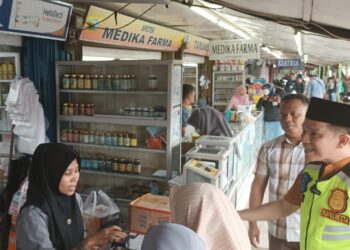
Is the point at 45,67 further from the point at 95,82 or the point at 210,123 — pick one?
the point at 210,123

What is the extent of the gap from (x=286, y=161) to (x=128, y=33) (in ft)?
13.5

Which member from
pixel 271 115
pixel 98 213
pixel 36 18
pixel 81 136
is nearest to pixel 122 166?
pixel 81 136

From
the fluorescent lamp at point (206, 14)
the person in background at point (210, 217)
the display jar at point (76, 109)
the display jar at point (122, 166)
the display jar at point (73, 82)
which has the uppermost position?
the fluorescent lamp at point (206, 14)

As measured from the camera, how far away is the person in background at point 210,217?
1469mm

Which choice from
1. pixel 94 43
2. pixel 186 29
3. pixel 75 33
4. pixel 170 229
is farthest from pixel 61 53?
pixel 170 229

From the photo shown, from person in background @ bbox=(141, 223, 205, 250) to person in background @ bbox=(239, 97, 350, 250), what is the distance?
777 millimetres

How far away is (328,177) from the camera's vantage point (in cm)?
173

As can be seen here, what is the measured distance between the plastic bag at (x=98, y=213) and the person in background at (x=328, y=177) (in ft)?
5.57

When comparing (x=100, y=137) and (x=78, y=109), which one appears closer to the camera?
(x=100, y=137)

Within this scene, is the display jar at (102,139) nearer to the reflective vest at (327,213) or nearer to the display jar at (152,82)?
the display jar at (152,82)

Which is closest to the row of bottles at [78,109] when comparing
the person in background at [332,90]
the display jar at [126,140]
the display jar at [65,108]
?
the display jar at [65,108]

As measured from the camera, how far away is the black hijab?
1.99 m

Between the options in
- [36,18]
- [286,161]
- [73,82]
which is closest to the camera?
[286,161]

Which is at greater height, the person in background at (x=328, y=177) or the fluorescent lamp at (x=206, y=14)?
the fluorescent lamp at (x=206, y=14)
